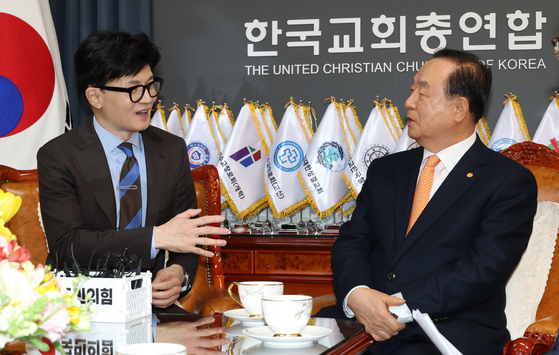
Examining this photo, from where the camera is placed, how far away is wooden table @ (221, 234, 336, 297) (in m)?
3.38

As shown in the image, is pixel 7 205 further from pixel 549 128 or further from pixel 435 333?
pixel 549 128

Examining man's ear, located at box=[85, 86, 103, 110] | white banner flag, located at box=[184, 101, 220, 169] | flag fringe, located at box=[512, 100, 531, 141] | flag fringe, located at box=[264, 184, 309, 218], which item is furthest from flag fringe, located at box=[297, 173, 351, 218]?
man's ear, located at box=[85, 86, 103, 110]

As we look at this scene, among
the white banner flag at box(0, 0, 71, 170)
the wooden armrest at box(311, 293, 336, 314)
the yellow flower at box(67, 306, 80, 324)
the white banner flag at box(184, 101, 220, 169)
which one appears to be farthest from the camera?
the white banner flag at box(184, 101, 220, 169)

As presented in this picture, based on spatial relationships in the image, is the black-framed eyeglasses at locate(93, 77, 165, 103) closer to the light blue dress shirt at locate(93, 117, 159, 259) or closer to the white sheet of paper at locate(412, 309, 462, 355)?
the light blue dress shirt at locate(93, 117, 159, 259)

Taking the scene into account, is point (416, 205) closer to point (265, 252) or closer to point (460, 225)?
point (460, 225)

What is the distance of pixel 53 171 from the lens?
2207 millimetres

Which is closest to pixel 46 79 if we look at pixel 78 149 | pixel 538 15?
pixel 78 149

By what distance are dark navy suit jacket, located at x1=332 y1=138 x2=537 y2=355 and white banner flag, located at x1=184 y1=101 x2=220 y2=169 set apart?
6.06 ft

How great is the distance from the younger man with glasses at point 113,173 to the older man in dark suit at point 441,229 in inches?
29.7

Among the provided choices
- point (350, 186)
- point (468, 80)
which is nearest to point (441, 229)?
point (468, 80)

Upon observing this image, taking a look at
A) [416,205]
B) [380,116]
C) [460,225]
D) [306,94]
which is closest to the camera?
[460,225]

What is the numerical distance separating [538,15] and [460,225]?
235 centimetres

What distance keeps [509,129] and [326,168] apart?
117 centimetres

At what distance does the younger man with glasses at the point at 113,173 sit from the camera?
6.97 feet
